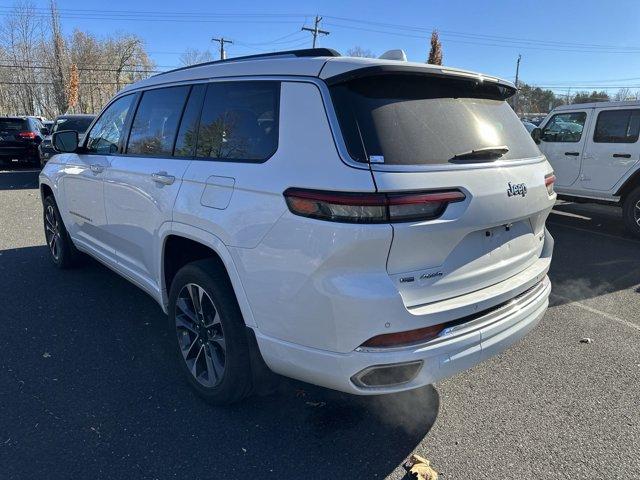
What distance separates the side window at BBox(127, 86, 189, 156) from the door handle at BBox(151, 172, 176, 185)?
173mm

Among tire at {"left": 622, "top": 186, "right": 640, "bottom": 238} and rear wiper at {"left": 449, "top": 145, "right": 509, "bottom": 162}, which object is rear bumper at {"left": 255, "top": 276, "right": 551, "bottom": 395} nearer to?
rear wiper at {"left": 449, "top": 145, "right": 509, "bottom": 162}

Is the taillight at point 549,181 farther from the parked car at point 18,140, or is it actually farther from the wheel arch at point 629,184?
the parked car at point 18,140

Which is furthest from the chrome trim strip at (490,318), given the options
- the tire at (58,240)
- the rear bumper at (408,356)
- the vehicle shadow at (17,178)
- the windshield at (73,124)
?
the windshield at (73,124)

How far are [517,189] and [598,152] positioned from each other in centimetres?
659

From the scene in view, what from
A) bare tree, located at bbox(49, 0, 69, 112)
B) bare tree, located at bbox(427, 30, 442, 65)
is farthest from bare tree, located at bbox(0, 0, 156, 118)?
bare tree, located at bbox(427, 30, 442, 65)

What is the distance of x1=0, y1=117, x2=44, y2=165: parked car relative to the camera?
48.9 feet

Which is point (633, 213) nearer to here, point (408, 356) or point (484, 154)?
point (484, 154)

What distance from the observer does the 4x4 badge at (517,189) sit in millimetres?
2402

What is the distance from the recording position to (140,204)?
10.7 ft

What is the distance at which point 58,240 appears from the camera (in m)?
5.25

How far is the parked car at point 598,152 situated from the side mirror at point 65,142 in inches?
301

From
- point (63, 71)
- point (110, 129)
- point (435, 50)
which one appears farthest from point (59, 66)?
point (110, 129)

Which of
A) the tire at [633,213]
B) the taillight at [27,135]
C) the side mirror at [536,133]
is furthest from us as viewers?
the taillight at [27,135]

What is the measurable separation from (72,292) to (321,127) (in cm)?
366
